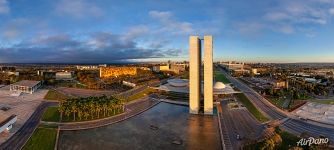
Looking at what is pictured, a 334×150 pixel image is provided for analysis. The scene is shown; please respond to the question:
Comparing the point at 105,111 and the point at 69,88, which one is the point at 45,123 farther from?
the point at 69,88

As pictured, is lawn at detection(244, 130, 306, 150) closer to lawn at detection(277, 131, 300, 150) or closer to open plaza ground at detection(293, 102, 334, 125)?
→ lawn at detection(277, 131, 300, 150)

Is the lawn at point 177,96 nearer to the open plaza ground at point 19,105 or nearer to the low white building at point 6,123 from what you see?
the open plaza ground at point 19,105

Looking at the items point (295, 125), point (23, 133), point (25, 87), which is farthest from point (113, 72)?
point (295, 125)

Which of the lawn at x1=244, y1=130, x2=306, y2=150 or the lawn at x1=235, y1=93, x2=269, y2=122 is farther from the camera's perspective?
the lawn at x1=235, y1=93, x2=269, y2=122

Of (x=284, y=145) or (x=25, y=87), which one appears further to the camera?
(x=25, y=87)

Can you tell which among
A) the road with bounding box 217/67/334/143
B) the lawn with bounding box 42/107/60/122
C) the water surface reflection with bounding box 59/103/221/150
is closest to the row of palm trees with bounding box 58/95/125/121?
the lawn with bounding box 42/107/60/122

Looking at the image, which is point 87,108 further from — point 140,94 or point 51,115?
point 140,94
